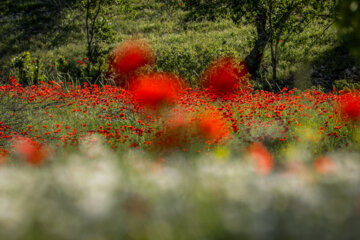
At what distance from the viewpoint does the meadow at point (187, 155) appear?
Result: 4.64 ft

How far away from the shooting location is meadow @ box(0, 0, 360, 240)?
55.6 inches

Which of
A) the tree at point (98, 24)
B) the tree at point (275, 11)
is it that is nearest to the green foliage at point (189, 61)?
the tree at point (275, 11)

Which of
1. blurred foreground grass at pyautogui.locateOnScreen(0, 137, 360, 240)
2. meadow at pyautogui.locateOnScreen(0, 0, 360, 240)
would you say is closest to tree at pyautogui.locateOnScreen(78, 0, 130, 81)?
meadow at pyautogui.locateOnScreen(0, 0, 360, 240)

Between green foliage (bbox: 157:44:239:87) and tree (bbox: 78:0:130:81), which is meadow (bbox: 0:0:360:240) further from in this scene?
tree (bbox: 78:0:130:81)

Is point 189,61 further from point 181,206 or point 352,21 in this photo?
point 181,206

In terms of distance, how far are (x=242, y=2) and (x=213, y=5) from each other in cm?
113

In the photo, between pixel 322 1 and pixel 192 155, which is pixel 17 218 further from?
pixel 322 1

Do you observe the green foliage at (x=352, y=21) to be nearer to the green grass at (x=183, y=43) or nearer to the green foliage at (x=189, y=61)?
the green grass at (x=183, y=43)

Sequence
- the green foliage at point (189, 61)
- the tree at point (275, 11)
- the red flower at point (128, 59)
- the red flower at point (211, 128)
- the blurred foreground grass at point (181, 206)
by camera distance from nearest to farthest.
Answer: the blurred foreground grass at point (181, 206)
the red flower at point (211, 128)
the tree at point (275, 11)
the green foliage at point (189, 61)
the red flower at point (128, 59)

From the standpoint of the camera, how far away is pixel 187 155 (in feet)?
14.0

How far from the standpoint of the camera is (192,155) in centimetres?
418

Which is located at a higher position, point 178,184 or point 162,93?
point 178,184

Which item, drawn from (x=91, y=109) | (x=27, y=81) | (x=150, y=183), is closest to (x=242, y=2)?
(x=91, y=109)

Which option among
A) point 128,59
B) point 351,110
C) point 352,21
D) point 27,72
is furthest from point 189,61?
point 352,21
